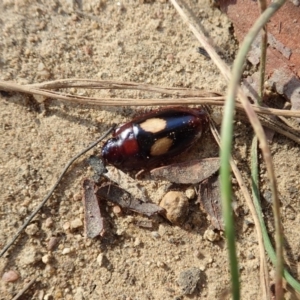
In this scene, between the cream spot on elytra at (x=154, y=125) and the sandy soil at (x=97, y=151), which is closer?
the sandy soil at (x=97, y=151)

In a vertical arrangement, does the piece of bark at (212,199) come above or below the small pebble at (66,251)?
above

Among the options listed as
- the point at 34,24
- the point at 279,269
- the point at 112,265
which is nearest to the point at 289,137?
the point at 279,269

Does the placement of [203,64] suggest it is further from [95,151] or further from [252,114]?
[252,114]

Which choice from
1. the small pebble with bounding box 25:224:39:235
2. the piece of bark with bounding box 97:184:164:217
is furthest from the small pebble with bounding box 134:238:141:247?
the small pebble with bounding box 25:224:39:235

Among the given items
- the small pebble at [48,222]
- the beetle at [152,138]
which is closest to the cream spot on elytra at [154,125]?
the beetle at [152,138]

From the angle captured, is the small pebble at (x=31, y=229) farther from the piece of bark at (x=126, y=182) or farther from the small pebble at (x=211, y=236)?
the small pebble at (x=211, y=236)
